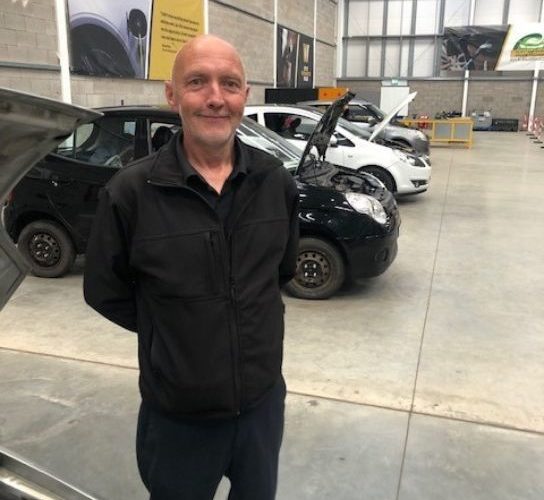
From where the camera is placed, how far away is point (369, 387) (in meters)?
3.44

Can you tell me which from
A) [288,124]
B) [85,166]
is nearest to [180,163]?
[85,166]

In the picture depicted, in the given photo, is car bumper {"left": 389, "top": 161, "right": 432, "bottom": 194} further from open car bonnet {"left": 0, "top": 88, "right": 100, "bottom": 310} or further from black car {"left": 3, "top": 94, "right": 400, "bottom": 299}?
open car bonnet {"left": 0, "top": 88, "right": 100, "bottom": 310}

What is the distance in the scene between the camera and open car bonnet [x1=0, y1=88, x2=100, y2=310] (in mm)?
1239

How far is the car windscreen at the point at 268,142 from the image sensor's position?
5.33 meters

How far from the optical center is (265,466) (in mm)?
1688

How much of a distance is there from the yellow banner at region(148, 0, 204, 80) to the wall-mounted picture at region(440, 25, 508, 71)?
17.0m

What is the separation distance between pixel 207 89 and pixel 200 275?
0.49 m

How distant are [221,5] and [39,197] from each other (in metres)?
11.2

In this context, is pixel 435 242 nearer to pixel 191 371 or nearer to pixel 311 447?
pixel 311 447

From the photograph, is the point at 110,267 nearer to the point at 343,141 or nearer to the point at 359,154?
the point at 359,154

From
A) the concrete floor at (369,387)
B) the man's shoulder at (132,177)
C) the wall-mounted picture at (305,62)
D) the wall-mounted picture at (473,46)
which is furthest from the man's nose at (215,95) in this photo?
the wall-mounted picture at (473,46)

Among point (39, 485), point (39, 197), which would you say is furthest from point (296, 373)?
point (39, 197)

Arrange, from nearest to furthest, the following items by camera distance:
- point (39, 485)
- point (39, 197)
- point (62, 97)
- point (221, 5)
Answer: point (39, 485), point (39, 197), point (62, 97), point (221, 5)

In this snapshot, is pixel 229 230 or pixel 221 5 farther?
pixel 221 5
